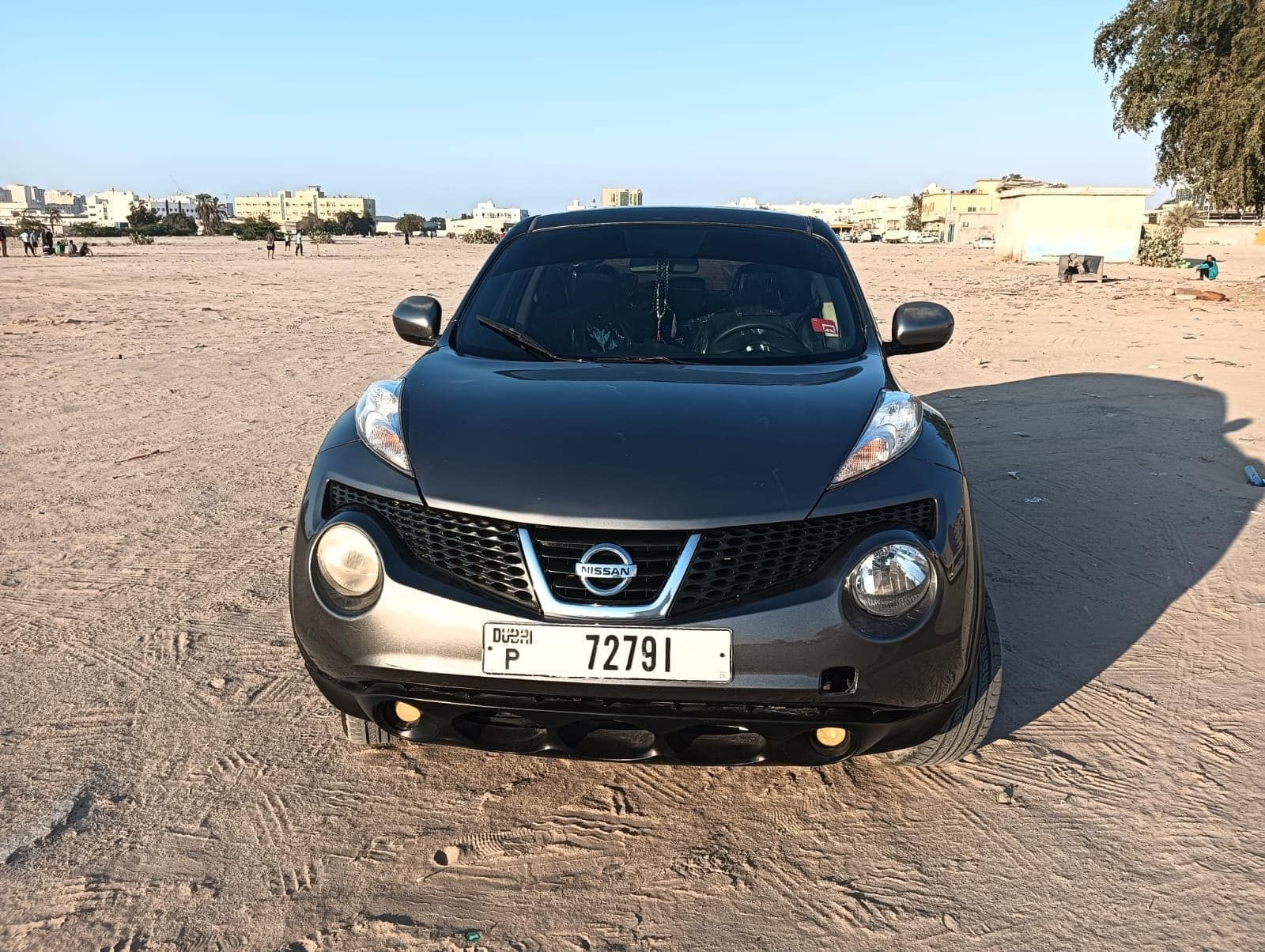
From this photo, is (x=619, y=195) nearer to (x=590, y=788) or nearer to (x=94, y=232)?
(x=590, y=788)

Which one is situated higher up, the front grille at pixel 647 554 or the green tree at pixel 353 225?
the green tree at pixel 353 225

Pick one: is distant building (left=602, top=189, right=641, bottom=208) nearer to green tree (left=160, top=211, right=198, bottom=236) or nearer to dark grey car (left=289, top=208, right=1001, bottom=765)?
dark grey car (left=289, top=208, right=1001, bottom=765)

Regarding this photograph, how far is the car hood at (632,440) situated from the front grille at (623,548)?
0.04m

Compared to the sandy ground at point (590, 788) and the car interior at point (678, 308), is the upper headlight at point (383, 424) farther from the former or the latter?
the sandy ground at point (590, 788)

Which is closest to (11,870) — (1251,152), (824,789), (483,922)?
(483,922)

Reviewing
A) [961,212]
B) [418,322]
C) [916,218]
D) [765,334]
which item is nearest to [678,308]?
[765,334]

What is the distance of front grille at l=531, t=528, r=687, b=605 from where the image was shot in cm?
235

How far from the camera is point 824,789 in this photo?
2896mm

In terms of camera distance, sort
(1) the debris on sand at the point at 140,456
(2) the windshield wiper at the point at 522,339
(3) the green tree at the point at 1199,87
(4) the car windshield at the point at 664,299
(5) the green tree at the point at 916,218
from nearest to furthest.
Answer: (2) the windshield wiper at the point at 522,339, (4) the car windshield at the point at 664,299, (1) the debris on sand at the point at 140,456, (3) the green tree at the point at 1199,87, (5) the green tree at the point at 916,218

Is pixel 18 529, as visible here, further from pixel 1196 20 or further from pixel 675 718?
pixel 1196 20

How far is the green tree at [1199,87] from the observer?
58.2 feet

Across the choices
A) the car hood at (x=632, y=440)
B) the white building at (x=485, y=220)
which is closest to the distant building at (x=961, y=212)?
the white building at (x=485, y=220)

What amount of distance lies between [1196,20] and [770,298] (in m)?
19.8

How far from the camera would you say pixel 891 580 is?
2400 mm
